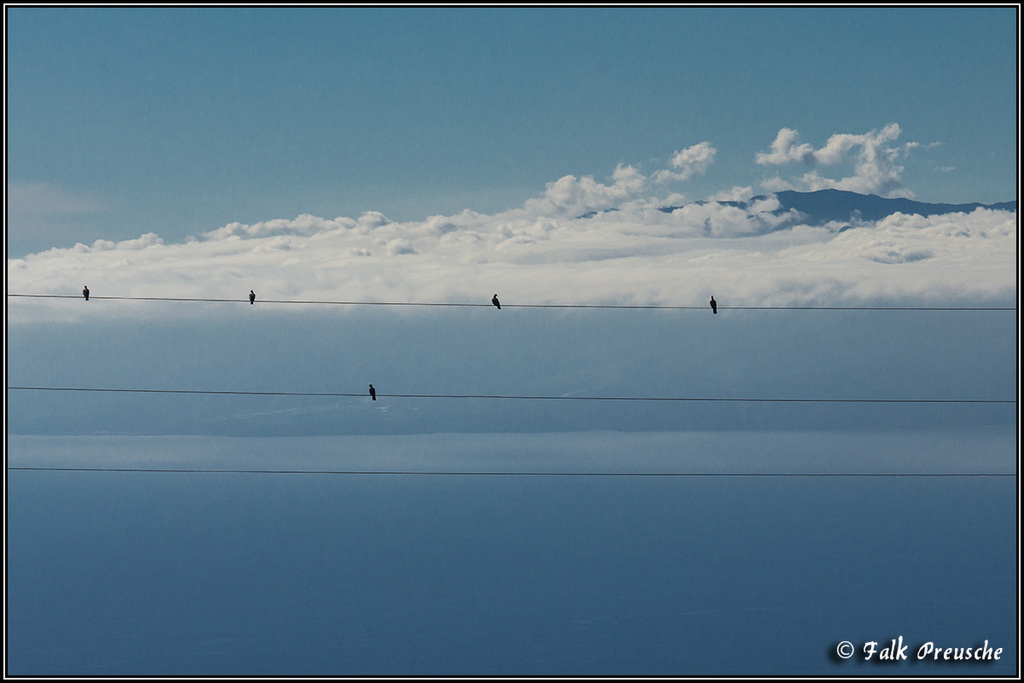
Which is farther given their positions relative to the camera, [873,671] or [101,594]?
[101,594]

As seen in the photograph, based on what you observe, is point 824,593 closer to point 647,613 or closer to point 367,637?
point 647,613

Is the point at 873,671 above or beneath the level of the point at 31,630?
beneath

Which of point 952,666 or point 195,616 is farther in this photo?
point 195,616

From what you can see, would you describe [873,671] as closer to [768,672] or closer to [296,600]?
[768,672]

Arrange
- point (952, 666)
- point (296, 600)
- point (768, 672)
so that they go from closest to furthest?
1. point (952, 666)
2. point (768, 672)
3. point (296, 600)

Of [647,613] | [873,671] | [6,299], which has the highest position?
[6,299]

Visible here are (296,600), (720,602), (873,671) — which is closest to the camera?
(873,671)

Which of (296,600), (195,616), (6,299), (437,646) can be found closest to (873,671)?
(437,646)

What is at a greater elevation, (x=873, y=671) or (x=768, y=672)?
(x=768, y=672)

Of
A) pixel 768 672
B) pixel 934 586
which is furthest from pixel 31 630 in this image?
pixel 934 586
